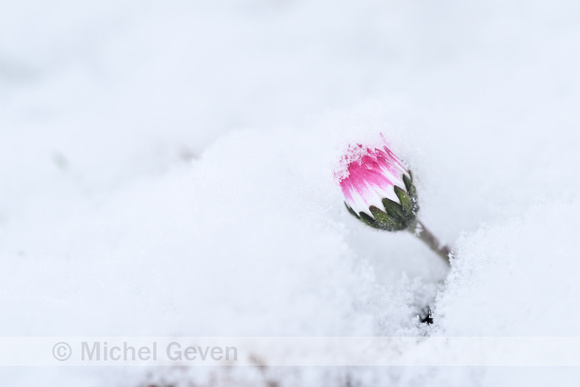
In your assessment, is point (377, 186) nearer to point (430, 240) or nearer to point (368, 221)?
point (368, 221)

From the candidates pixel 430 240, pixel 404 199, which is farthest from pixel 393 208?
pixel 430 240

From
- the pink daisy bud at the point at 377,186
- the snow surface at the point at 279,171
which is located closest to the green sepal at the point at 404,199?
the pink daisy bud at the point at 377,186

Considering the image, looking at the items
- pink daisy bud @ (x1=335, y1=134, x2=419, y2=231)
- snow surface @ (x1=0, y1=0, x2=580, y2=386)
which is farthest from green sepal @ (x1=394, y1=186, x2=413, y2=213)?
snow surface @ (x1=0, y1=0, x2=580, y2=386)

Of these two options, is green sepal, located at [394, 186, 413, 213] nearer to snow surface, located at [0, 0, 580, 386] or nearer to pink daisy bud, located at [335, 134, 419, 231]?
pink daisy bud, located at [335, 134, 419, 231]

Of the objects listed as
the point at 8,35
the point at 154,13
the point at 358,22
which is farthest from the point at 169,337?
the point at 8,35

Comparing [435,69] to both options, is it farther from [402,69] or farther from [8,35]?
[8,35]
